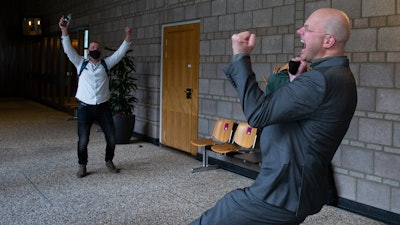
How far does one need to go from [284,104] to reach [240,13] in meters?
4.58

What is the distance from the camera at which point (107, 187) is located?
4.95m

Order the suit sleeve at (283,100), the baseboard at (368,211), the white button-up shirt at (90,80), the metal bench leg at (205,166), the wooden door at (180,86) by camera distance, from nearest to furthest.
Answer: the suit sleeve at (283,100) < the baseboard at (368,211) < the white button-up shirt at (90,80) < the metal bench leg at (205,166) < the wooden door at (180,86)

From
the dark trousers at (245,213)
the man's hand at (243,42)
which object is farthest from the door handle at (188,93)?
the man's hand at (243,42)

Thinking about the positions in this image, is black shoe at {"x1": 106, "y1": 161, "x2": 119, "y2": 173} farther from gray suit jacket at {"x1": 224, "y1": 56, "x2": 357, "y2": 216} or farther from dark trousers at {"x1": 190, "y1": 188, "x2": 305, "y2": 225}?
gray suit jacket at {"x1": 224, "y1": 56, "x2": 357, "y2": 216}

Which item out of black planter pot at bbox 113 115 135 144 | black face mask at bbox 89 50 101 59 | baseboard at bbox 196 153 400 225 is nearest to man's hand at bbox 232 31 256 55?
baseboard at bbox 196 153 400 225

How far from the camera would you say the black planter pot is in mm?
7730

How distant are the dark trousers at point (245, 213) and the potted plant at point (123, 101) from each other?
20.4 ft

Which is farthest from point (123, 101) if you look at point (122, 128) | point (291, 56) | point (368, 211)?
point (368, 211)

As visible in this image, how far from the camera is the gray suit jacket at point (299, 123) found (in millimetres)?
1426

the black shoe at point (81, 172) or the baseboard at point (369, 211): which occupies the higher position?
the black shoe at point (81, 172)

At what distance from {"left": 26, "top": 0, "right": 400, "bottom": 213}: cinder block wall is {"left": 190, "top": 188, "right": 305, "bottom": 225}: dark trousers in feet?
9.17

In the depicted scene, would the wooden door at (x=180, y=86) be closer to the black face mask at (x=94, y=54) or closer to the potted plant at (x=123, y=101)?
the potted plant at (x=123, y=101)

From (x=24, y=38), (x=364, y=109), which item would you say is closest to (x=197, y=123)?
(x=364, y=109)

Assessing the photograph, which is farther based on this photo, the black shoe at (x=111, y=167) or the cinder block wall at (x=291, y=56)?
the black shoe at (x=111, y=167)
